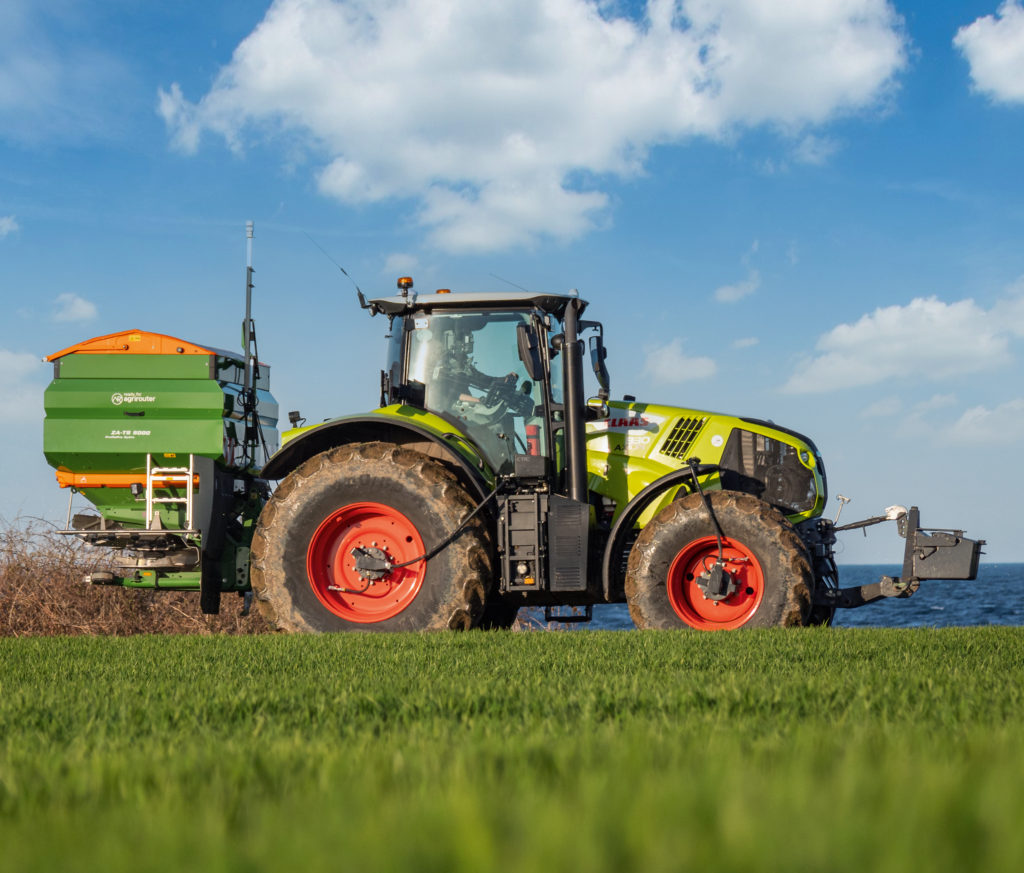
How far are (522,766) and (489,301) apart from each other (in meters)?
6.68

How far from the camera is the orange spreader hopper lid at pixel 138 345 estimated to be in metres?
9.29

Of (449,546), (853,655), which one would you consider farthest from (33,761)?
(449,546)

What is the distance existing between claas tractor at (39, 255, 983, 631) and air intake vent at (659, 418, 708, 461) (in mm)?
19

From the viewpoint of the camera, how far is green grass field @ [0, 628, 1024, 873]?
1478 millimetres

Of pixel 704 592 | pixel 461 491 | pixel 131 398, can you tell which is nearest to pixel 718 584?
pixel 704 592

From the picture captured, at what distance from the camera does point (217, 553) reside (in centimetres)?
888

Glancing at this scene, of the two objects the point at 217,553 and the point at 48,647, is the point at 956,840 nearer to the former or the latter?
the point at 48,647

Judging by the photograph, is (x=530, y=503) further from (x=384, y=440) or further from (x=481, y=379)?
(x=384, y=440)

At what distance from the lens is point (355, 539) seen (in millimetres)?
8305

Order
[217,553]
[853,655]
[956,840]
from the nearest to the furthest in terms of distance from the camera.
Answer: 1. [956,840]
2. [853,655]
3. [217,553]

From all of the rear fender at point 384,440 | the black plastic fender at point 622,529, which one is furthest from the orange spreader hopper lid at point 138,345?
the black plastic fender at point 622,529

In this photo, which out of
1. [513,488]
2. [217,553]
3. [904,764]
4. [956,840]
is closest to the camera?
[956,840]

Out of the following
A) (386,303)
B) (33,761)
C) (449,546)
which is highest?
(386,303)

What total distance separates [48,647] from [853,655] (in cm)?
512
